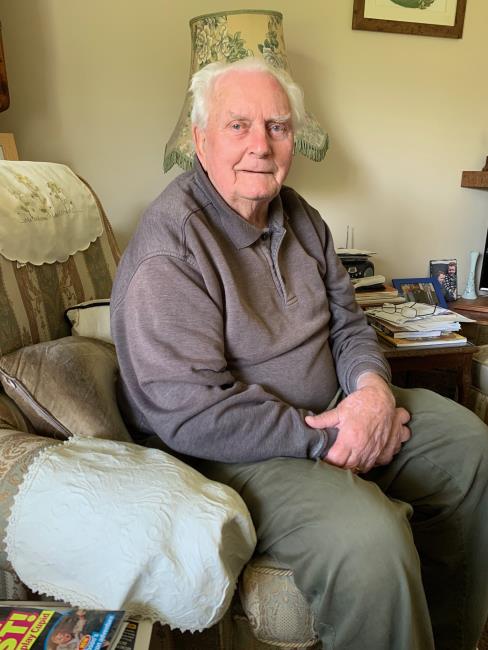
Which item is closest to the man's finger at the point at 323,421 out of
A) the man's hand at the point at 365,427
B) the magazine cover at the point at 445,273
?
the man's hand at the point at 365,427

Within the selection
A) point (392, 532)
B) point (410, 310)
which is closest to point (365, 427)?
point (392, 532)

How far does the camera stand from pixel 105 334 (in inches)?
49.7

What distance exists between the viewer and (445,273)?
248 cm

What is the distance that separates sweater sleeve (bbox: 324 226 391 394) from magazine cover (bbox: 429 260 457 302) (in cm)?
125

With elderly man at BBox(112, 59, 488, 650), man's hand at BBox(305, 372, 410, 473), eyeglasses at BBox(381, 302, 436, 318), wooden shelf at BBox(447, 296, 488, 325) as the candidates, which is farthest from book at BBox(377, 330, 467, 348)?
man's hand at BBox(305, 372, 410, 473)

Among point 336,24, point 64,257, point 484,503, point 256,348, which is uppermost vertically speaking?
point 336,24

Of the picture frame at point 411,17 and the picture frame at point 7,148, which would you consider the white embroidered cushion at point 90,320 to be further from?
the picture frame at point 411,17

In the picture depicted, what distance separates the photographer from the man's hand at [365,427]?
3.36 feet

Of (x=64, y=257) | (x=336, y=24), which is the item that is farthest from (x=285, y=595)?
(x=336, y=24)

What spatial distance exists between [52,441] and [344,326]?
752 mm

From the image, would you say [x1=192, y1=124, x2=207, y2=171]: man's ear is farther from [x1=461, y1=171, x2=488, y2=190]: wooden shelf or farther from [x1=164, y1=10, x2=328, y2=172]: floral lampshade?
[x1=461, y1=171, x2=488, y2=190]: wooden shelf

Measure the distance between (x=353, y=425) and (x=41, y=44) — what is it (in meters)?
1.63

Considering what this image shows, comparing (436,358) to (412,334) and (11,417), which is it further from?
(11,417)

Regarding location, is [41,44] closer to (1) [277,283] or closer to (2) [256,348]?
(1) [277,283]
